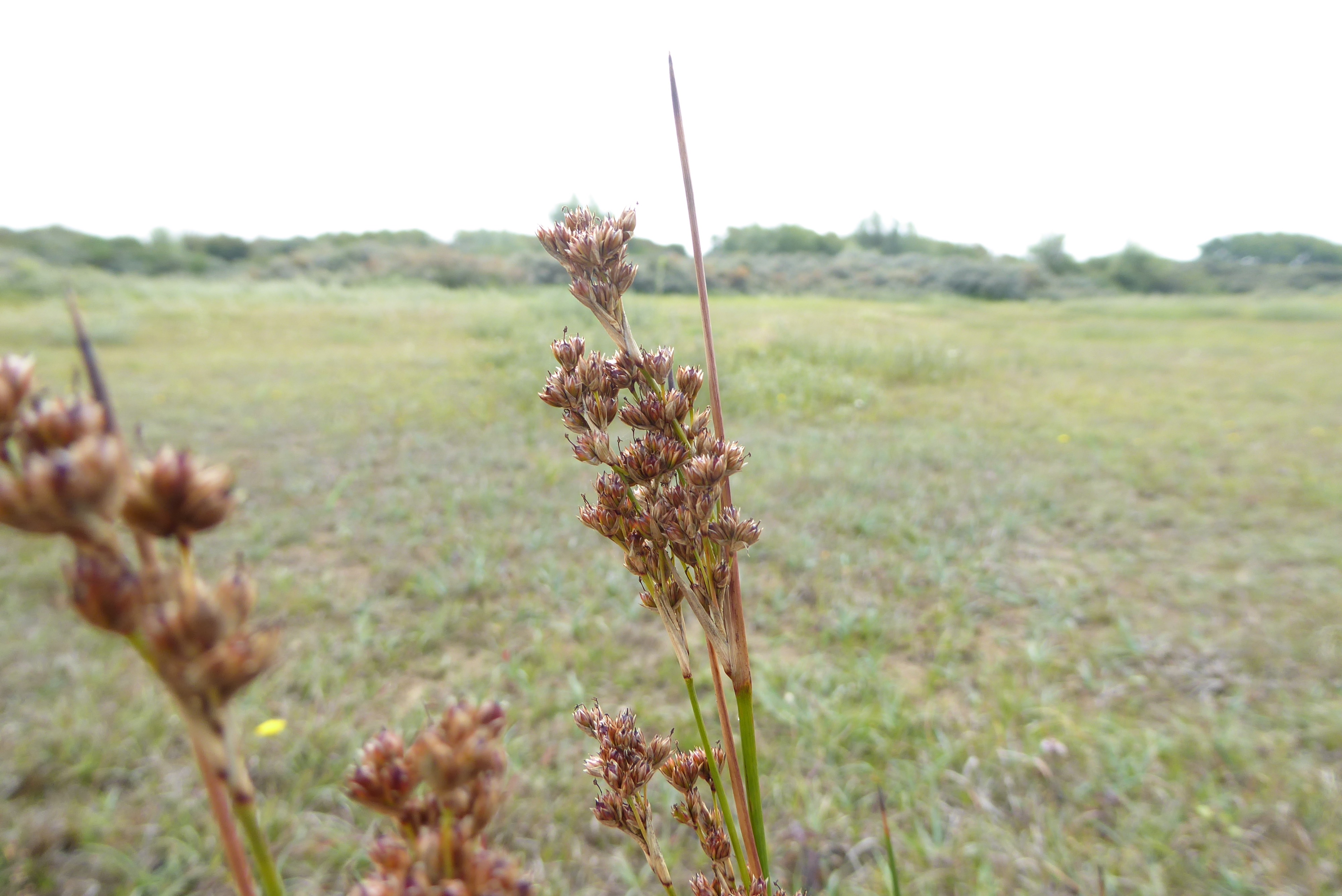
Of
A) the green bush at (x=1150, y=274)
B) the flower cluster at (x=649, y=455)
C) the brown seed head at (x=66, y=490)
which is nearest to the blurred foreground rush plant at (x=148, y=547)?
the brown seed head at (x=66, y=490)

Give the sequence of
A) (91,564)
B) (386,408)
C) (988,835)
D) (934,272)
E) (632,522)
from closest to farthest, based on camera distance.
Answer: (91,564), (632,522), (988,835), (386,408), (934,272)

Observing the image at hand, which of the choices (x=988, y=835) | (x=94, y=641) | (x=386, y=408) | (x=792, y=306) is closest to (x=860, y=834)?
(x=988, y=835)

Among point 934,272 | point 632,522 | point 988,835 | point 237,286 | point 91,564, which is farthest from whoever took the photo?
point 934,272

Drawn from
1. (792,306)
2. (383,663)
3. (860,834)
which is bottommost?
(860,834)

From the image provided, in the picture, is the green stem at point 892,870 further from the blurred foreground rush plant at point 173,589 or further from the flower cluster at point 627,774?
the blurred foreground rush plant at point 173,589

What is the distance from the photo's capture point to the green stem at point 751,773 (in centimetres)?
36

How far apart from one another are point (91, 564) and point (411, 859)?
13cm

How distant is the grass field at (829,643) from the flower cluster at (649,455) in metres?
0.14

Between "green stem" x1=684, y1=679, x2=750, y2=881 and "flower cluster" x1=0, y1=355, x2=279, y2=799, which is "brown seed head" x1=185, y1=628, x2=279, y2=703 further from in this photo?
"green stem" x1=684, y1=679, x2=750, y2=881

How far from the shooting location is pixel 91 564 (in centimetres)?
17

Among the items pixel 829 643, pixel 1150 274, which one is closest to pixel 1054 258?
pixel 1150 274

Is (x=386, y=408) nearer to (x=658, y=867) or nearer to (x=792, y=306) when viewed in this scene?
(x=658, y=867)

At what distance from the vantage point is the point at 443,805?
21cm

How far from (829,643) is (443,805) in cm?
246
